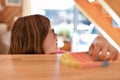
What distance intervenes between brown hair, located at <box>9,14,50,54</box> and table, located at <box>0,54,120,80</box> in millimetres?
482

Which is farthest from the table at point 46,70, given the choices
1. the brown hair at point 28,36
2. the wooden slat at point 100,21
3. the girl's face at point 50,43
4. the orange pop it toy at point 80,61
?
the wooden slat at point 100,21

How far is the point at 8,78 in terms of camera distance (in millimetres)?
646

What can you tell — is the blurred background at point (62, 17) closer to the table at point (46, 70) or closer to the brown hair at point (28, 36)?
the brown hair at point (28, 36)

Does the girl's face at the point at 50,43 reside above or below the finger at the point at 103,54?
below

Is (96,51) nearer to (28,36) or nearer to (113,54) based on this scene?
(113,54)

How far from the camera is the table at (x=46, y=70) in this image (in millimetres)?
672

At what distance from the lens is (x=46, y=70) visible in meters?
0.74

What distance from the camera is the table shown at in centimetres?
67

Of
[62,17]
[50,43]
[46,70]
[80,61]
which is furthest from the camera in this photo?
[62,17]

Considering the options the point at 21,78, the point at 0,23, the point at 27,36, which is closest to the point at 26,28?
the point at 27,36

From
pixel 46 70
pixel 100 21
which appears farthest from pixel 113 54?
pixel 100 21

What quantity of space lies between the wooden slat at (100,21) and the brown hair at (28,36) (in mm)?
1512

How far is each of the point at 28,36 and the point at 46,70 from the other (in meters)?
0.72

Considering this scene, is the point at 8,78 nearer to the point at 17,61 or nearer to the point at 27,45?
the point at 17,61
